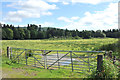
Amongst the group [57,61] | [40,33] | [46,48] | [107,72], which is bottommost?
[46,48]

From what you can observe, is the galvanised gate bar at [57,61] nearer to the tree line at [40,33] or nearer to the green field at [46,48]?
the green field at [46,48]

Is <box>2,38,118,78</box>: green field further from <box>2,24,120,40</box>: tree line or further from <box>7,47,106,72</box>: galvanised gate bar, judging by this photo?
<box>2,24,120,40</box>: tree line

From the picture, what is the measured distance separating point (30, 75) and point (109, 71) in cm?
471

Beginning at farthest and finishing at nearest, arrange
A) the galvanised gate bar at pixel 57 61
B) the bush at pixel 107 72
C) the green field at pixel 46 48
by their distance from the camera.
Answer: the galvanised gate bar at pixel 57 61 < the green field at pixel 46 48 < the bush at pixel 107 72

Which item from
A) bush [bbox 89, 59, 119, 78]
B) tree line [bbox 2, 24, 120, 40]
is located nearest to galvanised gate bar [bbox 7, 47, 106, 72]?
bush [bbox 89, 59, 119, 78]

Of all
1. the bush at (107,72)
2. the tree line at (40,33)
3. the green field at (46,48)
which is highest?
the tree line at (40,33)

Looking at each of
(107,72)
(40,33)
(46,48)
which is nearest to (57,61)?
(107,72)

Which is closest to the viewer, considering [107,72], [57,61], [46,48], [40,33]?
[107,72]

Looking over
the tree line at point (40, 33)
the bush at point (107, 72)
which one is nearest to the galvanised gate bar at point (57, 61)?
the bush at point (107, 72)

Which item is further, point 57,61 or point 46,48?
point 46,48

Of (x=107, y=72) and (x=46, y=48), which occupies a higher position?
(x=107, y=72)

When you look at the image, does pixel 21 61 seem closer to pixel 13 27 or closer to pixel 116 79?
pixel 116 79

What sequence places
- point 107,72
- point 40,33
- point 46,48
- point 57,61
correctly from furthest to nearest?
point 40,33, point 46,48, point 57,61, point 107,72

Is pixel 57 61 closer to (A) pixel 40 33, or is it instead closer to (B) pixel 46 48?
(B) pixel 46 48
